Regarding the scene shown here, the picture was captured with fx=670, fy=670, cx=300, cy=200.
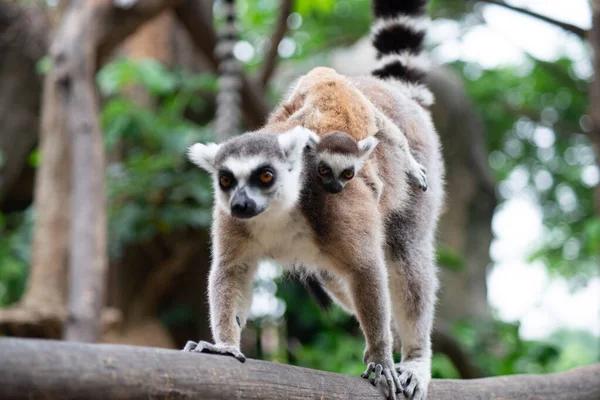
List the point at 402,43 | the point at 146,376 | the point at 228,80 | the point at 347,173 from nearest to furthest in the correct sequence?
1. the point at 146,376
2. the point at 347,173
3. the point at 402,43
4. the point at 228,80

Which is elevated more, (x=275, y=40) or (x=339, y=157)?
(x=275, y=40)

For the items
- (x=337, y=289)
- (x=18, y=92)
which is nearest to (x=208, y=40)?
(x=18, y=92)

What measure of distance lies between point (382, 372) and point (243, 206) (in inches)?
41.6

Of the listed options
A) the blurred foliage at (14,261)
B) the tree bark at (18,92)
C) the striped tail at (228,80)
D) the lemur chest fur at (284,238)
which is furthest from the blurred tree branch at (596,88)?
the tree bark at (18,92)

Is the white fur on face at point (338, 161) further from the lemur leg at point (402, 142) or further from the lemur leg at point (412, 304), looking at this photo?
the lemur leg at point (412, 304)

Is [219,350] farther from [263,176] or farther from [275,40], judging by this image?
[275,40]

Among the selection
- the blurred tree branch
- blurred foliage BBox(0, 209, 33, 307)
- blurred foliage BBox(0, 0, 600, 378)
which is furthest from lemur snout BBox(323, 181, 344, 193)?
blurred foliage BBox(0, 209, 33, 307)

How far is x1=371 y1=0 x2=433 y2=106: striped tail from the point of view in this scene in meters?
4.68

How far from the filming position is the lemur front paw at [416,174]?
12.2ft

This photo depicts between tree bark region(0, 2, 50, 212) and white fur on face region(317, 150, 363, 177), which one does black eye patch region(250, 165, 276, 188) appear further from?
tree bark region(0, 2, 50, 212)

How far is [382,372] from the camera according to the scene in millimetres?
3182

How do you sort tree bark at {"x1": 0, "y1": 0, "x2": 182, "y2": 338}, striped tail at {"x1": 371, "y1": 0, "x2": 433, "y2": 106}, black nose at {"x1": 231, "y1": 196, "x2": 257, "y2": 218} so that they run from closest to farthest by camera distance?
1. black nose at {"x1": 231, "y1": 196, "x2": 257, "y2": 218}
2. striped tail at {"x1": 371, "y1": 0, "x2": 433, "y2": 106}
3. tree bark at {"x1": 0, "y1": 0, "x2": 182, "y2": 338}

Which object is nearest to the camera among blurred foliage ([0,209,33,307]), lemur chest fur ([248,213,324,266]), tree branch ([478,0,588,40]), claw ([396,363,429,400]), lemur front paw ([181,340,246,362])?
lemur front paw ([181,340,246,362])

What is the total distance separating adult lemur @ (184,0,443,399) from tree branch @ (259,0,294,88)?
3677 millimetres
